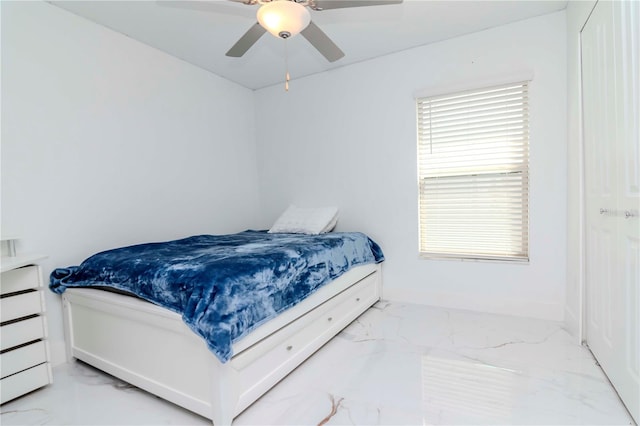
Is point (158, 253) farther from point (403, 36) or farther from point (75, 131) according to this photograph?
point (403, 36)

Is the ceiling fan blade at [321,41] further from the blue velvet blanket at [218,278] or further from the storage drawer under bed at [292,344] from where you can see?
the storage drawer under bed at [292,344]

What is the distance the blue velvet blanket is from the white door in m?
1.56

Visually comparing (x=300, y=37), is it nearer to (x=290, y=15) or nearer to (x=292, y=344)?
(x=290, y=15)

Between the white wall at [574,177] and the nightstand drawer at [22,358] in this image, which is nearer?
the nightstand drawer at [22,358]

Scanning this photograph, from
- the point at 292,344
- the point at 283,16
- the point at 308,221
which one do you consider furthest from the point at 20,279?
the point at 308,221

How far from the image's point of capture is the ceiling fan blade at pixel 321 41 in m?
1.82

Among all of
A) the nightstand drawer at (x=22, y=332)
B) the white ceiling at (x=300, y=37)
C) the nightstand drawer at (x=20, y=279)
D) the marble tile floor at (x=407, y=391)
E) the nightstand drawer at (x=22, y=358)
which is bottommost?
the marble tile floor at (x=407, y=391)

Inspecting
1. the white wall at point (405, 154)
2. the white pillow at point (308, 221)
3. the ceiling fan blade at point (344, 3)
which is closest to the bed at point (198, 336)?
the white pillow at point (308, 221)

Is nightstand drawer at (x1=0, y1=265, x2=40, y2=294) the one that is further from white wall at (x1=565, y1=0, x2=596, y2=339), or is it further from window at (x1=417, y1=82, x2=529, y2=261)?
white wall at (x1=565, y1=0, x2=596, y2=339)

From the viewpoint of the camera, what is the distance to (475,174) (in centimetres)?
282

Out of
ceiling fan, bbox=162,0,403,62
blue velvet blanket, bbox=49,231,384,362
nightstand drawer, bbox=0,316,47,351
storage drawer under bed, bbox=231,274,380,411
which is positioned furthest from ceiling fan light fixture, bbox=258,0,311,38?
nightstand drawer, bbox=0,316,47,351

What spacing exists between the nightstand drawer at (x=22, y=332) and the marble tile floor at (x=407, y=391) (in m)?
0.31

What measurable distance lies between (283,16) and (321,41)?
433 millimetres

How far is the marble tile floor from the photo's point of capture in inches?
58.9
